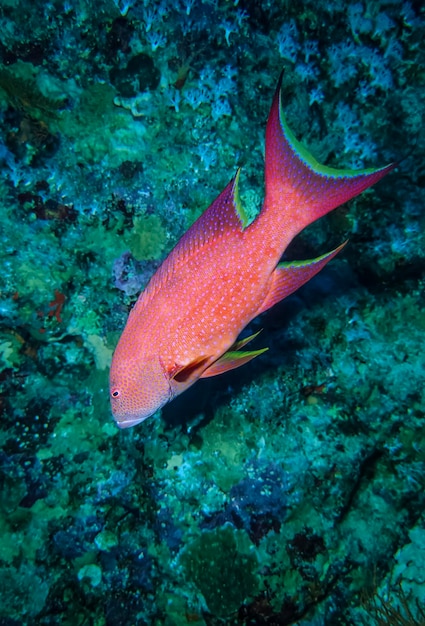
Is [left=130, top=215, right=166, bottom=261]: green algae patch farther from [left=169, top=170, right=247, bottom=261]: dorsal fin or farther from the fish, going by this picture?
[left=169, top=170, right=247, bottom=261]: dorsal fin

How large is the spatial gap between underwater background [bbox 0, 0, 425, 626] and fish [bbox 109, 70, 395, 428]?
107 centimetres

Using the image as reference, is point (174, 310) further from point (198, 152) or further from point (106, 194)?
point (198, 152)

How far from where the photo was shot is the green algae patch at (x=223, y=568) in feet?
9.58

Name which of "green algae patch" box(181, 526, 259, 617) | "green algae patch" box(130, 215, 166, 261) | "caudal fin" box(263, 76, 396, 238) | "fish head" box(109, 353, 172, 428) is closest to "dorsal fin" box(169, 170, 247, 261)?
"caudal fin" box(263, 76, 396, 238)

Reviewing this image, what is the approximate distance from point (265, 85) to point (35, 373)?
3.66 m

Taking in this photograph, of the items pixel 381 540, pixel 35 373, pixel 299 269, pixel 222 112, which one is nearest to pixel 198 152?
pixel 222 112

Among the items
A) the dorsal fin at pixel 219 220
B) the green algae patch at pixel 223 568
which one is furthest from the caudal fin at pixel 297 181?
the green algae patch at pixel 223 568

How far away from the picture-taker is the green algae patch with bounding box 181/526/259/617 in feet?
9.58

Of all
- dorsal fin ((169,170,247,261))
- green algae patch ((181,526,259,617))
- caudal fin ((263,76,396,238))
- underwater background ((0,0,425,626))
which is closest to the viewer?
caudal fin ((263,76,396,238))

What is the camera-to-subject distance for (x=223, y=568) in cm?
296

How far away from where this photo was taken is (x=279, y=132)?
76.8 inches

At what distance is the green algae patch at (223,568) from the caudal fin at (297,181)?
2.67 meters

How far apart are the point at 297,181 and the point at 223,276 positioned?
712 mm

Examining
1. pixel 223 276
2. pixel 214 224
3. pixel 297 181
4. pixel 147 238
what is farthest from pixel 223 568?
pixel 297 181
